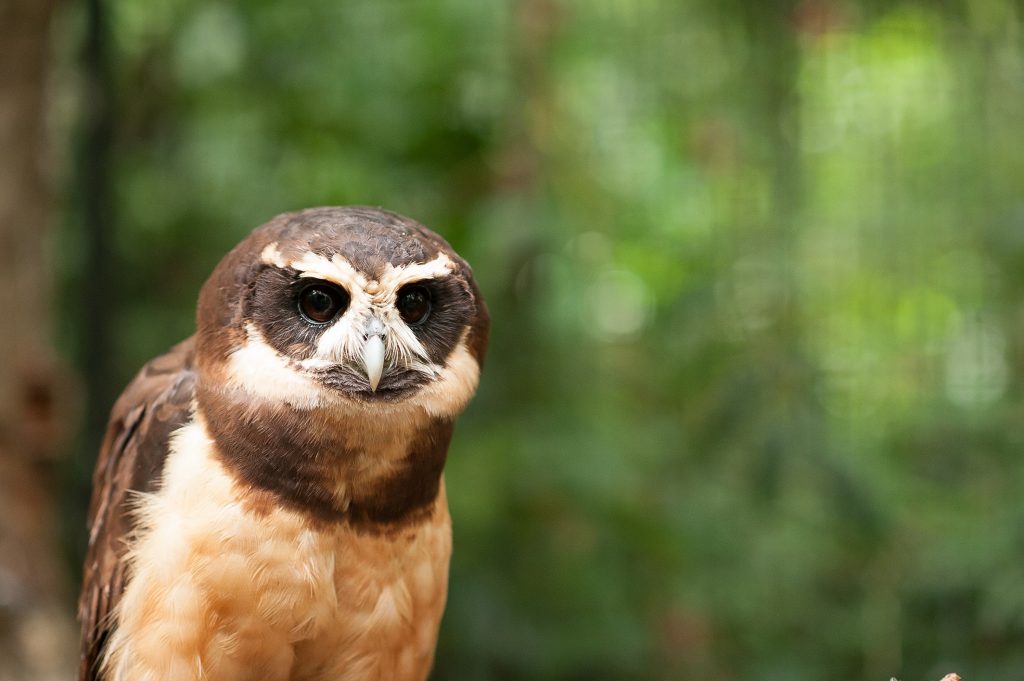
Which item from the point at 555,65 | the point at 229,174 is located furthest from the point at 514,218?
the point at 229,174

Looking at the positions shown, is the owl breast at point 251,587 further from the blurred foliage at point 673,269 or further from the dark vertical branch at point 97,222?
the dark vertical branch at point 97,222

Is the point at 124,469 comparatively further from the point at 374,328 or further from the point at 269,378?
the point at 374,328

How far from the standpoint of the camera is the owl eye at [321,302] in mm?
1467

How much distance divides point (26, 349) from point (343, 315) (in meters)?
1.76

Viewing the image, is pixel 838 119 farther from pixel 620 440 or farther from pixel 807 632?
pixel 807 632

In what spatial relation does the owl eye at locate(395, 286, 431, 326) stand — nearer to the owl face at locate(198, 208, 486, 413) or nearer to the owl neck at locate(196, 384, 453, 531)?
the owl face at locate(198, 208, 486, 413)

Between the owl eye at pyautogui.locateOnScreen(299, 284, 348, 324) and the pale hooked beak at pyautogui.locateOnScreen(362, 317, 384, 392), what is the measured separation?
7cm

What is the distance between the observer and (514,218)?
262 centimetres

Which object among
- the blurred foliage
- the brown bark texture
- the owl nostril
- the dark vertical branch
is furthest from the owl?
the dark vertical branch

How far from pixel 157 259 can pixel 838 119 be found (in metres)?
2.02

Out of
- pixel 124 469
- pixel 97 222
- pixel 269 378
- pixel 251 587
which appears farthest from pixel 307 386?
pixel 97 222

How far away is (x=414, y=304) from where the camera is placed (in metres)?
1.51

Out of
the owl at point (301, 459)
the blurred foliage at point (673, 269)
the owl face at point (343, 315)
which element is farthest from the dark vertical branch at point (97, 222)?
the owl face at point (343, 315)

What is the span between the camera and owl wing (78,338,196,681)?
5.35ft
